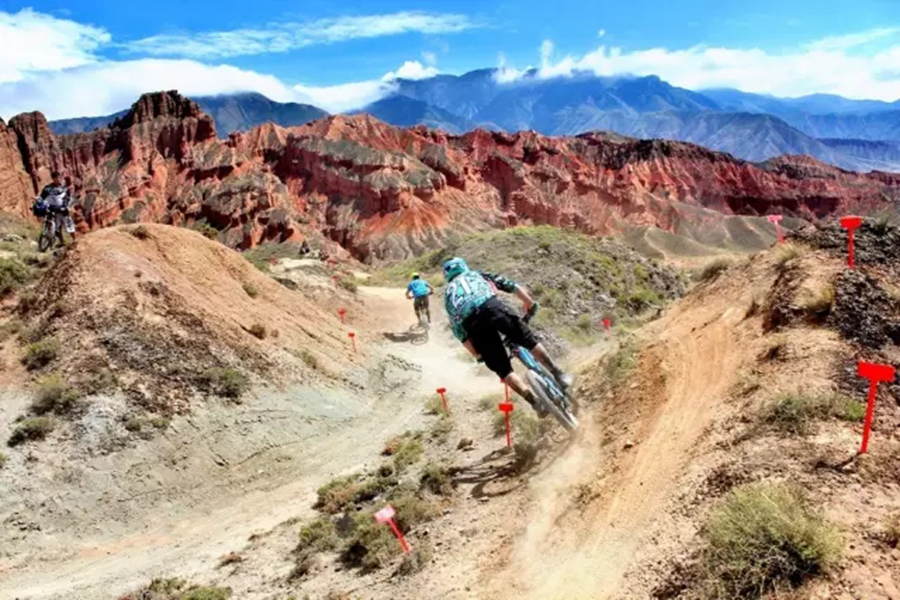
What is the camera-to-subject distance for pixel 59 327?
15.3 metres

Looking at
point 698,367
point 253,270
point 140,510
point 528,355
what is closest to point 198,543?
point 140,510

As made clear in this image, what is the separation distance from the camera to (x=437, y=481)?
970 centimetres

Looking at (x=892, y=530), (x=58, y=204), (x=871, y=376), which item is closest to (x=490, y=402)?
(x=871, y=376)

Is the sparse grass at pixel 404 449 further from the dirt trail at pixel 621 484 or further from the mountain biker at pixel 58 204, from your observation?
the mountain biker at pixel 58 204

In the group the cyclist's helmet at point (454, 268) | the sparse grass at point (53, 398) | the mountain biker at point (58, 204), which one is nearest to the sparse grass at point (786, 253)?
the cyclist's helmet at point (454, 268)

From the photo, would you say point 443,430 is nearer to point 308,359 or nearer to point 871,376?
point 308,359

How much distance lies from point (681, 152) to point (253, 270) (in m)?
139

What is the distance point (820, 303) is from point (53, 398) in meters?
13.4

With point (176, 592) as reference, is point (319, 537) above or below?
above

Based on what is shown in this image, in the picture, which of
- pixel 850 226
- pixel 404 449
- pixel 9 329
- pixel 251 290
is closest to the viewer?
pixel 850 226

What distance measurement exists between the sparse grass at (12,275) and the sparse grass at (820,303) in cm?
1921

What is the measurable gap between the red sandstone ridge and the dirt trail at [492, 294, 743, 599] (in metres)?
76.6

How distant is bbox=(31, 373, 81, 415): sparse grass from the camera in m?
13.3

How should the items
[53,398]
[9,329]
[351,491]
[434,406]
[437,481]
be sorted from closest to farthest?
1. [437,481]
2. [351,491]
3. [53,398]
4. [434,406]
5. [9,329]
